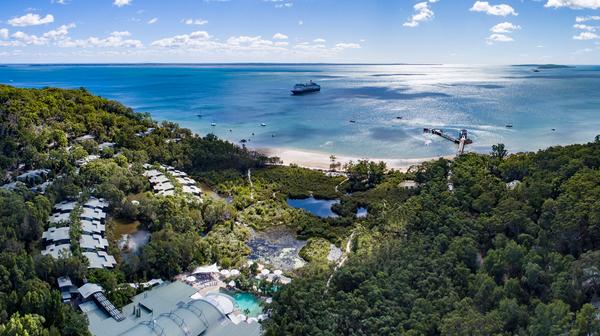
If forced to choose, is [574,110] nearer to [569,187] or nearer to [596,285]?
[569,187]

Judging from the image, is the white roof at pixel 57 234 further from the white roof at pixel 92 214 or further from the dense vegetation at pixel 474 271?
the dense vegetation at pixel 474 271

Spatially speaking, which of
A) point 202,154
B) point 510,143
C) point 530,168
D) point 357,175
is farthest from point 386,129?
point 530,168

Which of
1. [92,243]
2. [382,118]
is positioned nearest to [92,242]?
[92,243]

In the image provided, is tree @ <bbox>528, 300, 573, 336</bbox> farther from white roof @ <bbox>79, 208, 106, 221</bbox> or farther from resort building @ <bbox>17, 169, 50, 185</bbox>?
resort building @ <bbox>17, 169, 50, 185</bbox>

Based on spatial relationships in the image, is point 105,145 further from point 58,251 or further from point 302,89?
point 302,89

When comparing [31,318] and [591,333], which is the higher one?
[591,333]

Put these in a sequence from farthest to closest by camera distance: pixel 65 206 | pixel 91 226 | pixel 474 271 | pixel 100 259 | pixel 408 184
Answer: pixel 408 184, pixel 65 206, pixel 91 226, pixel 100 259, pixel 474 271

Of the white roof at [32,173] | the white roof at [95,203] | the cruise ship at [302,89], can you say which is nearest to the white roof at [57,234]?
the white roof at [95,203]
